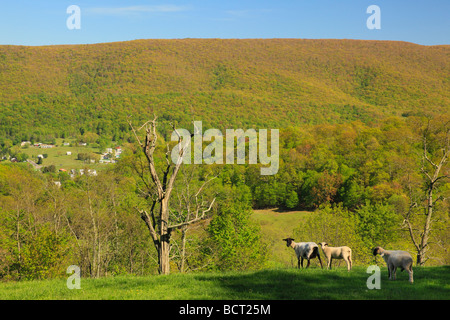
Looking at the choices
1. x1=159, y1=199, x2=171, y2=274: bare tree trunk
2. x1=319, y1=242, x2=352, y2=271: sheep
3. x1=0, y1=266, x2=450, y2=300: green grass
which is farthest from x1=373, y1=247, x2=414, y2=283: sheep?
x1=159, y1=199, x2=171, y2=274: bare tree trunk

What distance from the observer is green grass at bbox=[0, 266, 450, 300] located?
41.2 feet

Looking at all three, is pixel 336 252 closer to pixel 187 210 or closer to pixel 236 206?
pixel 187 210

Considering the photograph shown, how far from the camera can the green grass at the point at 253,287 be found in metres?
12.6

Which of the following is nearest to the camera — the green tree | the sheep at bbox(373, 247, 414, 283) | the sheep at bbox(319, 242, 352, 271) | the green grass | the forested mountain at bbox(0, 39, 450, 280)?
the green grass

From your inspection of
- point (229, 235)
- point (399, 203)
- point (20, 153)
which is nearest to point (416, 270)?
point (229, 235)

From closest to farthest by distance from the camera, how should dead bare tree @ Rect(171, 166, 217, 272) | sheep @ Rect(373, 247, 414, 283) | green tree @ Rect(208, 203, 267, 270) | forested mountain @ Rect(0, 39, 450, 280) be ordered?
sheep @ Rect(373, 247, 414, 283) → dead bare tree @ Rect(171, 166, 217, 272) → forested mountain @ Rect(0, 39, 450, 280) → green tree @ Rect(208, 203, 267, 270)

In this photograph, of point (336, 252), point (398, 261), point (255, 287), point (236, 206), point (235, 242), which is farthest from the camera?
point (236, 206)

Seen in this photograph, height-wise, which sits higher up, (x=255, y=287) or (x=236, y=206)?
(x=255, y=287)

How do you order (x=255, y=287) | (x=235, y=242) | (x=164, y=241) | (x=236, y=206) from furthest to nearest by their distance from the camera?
(x=236, y=206)
(x=235, y=242)
(x=164, y=241)
(x=255, y=287)

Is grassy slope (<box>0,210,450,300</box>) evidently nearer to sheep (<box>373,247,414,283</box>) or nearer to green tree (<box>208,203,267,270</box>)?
sheep (<box>373,247,414,283</box>)

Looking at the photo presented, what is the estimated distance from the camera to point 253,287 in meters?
13.8

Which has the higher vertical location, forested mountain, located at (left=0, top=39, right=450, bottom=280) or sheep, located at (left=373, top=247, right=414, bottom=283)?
sheep, located at (left=373, top=247, right=414, bottom=283)

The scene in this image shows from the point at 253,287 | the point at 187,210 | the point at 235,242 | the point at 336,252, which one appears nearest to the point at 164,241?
the point at 253,287

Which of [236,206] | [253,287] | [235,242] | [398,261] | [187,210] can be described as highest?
[398,261]
